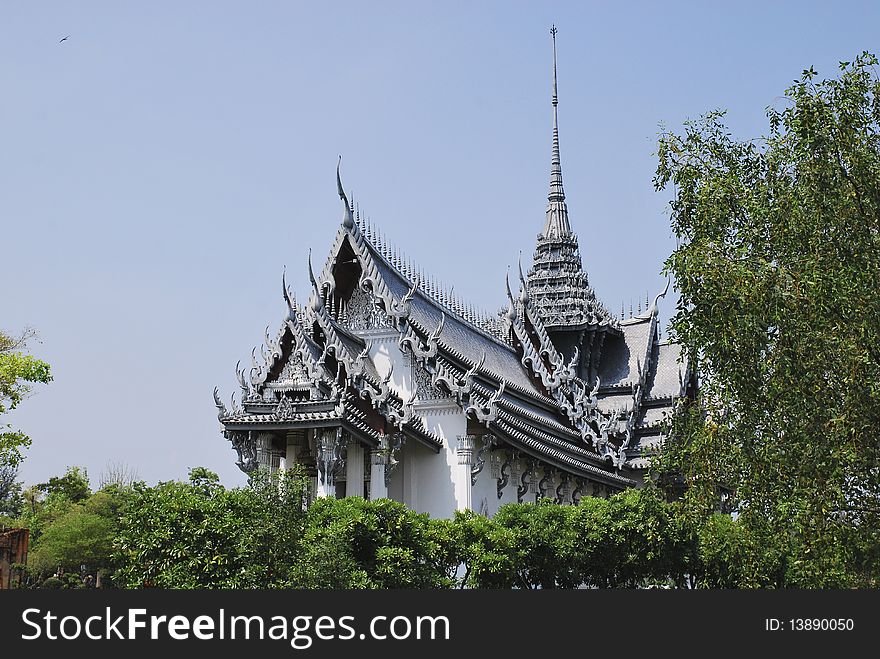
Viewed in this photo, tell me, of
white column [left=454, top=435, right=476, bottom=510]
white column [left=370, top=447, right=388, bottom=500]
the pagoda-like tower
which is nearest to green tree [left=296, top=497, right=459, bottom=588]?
white column [left=370, top=447, right=388, bottom=500]

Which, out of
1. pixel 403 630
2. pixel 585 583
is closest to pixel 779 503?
pixel 403 630

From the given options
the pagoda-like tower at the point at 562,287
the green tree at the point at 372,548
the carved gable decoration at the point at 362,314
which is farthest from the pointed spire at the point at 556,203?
the green tree at the point at 372,548

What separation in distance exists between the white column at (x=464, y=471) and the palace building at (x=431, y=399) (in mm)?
25

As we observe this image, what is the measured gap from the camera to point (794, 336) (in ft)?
40.0

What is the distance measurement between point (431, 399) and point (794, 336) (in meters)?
14.3

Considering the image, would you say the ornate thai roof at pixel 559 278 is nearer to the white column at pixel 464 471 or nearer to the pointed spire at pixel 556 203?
the pointed spire at pixel 556 203

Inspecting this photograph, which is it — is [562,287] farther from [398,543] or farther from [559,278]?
[398,543]

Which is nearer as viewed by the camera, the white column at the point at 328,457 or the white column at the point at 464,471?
the white column at the point at 328,457

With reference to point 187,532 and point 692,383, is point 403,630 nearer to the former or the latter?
point 187,532

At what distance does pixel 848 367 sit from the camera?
1184cm

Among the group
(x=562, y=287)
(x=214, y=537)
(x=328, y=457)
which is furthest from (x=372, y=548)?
(x=562, y=287)

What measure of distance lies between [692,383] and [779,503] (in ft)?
71.0

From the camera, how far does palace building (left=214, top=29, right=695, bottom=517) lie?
918 inches

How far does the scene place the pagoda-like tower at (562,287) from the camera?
3475 cm
